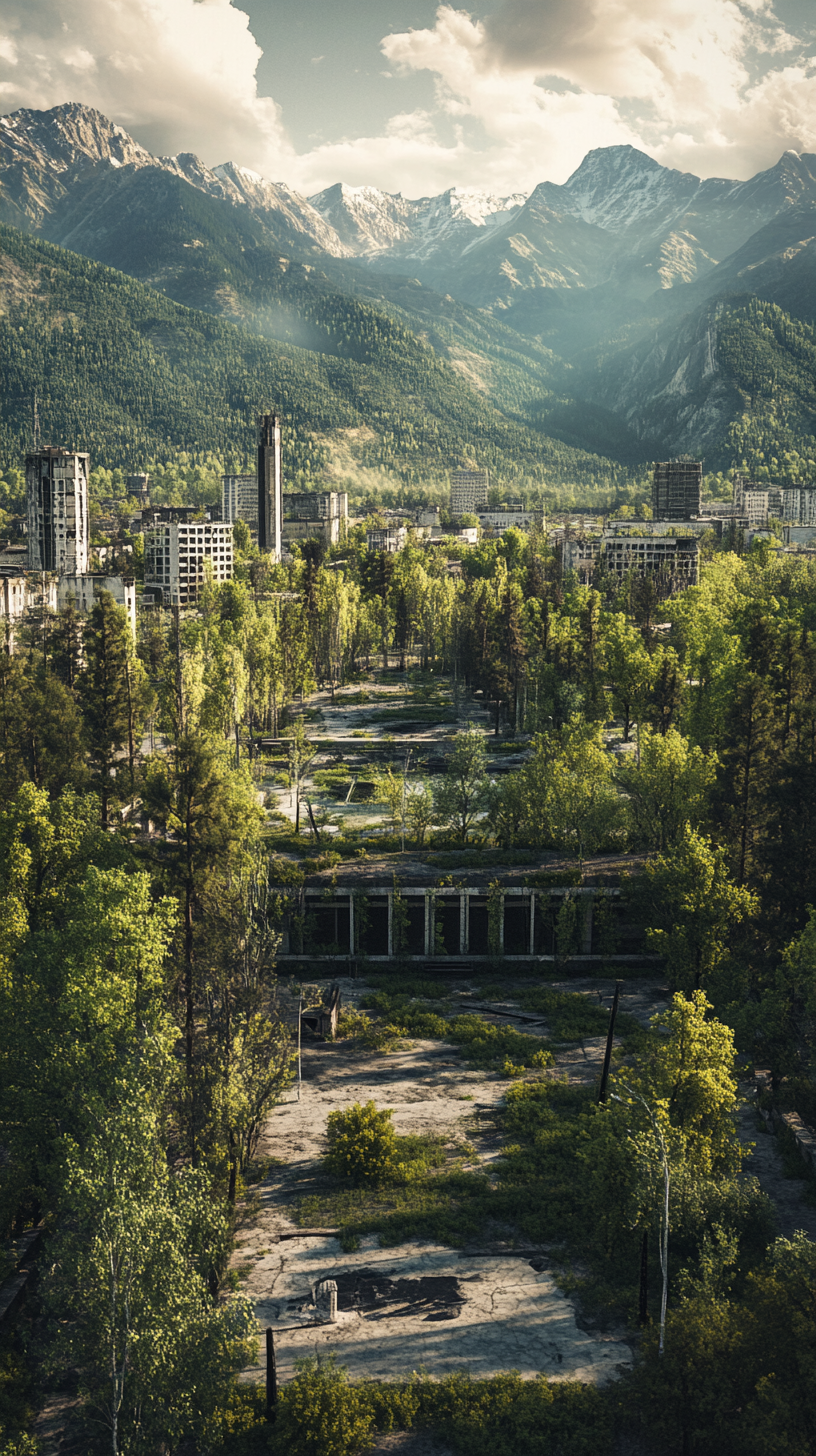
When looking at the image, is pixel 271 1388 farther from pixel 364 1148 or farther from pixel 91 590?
pixel 91 590

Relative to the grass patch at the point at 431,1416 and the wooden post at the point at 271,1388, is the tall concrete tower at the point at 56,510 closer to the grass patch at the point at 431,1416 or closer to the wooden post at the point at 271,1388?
the wooden post at the point at 271,1388

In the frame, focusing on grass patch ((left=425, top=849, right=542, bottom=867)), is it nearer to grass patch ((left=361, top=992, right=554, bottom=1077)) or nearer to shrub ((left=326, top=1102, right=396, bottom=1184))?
grass patch ((left=361, top=992, right=554, bottom=1077))

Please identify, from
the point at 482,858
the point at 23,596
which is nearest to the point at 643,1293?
the point at 482,858

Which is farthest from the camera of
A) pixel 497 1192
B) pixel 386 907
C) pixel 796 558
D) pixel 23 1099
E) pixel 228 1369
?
pixel 796 558

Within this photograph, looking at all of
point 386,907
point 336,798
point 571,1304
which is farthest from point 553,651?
point 571,1304

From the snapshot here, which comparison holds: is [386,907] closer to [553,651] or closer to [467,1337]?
[467,1337]
